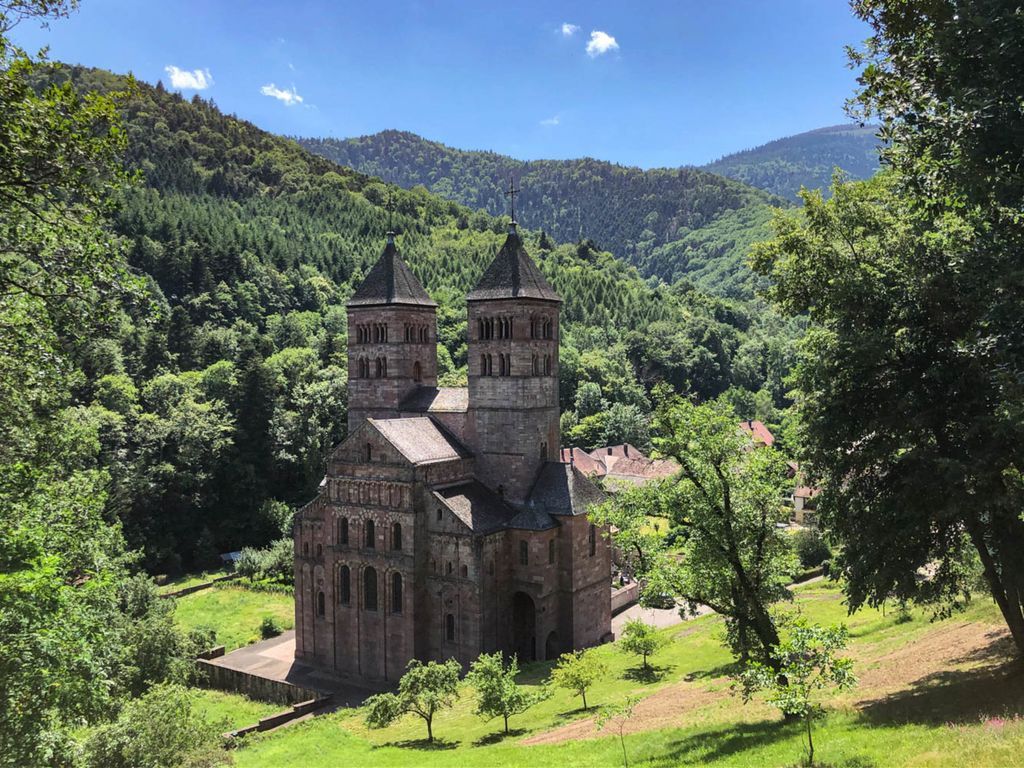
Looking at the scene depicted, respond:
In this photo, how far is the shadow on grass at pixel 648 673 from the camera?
1399 inches

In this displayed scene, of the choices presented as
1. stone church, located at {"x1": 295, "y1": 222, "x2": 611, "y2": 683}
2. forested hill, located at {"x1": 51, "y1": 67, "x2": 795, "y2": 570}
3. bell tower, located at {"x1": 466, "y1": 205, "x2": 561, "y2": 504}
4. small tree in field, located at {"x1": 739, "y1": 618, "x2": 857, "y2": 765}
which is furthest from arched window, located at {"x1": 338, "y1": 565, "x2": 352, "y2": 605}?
small tree in field, located at {"x1": 739, "y1": 618, "x2": 857, "y2": 765}

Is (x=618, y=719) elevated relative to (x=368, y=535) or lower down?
lower down

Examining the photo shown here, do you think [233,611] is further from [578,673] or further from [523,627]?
[578,673]

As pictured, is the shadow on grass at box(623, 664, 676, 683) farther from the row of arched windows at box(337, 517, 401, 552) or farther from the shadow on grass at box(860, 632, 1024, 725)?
the shadow on grass at box(860, 632, 1024, 725)

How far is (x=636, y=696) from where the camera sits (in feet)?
104

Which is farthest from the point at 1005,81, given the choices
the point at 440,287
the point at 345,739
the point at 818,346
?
the point at 440,287

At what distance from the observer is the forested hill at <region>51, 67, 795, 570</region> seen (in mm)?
78125

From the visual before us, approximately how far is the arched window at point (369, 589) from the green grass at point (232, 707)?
278 inches

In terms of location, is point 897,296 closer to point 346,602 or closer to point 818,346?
point 818,346

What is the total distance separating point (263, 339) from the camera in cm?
9656

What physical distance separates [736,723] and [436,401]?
29768 mm

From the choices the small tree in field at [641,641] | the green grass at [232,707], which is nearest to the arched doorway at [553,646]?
the small tree in field at [641,641]


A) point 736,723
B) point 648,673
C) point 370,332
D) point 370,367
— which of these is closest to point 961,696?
point 736,723

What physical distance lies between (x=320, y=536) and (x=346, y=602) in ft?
14.6
